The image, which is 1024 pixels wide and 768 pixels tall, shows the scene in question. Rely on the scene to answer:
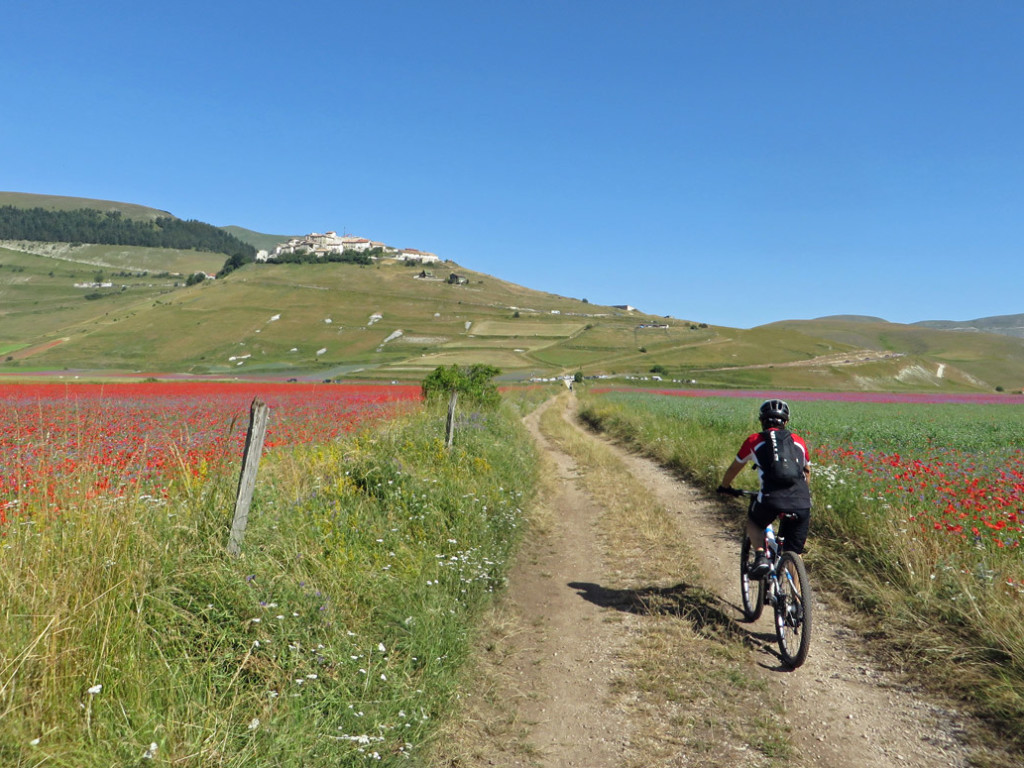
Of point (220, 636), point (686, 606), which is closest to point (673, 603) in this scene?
point (686, 606)

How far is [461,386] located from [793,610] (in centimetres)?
1841

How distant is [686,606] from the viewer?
6.71 metres

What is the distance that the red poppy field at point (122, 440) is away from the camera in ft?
14.5

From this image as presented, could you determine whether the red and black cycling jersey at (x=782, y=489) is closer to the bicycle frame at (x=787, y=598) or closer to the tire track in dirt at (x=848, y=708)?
the bicycle frame at (x=787, y=598)

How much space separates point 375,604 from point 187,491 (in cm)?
195

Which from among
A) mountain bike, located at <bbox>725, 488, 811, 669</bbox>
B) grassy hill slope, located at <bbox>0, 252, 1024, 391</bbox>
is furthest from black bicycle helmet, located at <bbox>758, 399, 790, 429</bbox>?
grassy hill slope, located at <bbox>0, 252, 1024, 391</bbox>

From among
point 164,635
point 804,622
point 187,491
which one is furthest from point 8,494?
→ point 804,622

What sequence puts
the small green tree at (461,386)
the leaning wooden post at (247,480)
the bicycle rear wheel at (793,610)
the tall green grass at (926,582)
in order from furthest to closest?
the small green tree at (461,386) < the bicycle rear wheel at (793,610) < the tall green grass at (926,582) < the leaning wooden post at (247,480)

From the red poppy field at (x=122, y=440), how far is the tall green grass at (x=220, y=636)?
17.0 inches

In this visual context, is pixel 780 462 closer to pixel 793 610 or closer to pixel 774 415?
pixel 774 415

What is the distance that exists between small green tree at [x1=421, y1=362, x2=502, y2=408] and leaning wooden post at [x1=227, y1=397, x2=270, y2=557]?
16461mm

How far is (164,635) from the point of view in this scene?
12.3ft

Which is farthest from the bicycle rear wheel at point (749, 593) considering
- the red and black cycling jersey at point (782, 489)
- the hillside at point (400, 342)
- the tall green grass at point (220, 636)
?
the hillside at point (400, 342)

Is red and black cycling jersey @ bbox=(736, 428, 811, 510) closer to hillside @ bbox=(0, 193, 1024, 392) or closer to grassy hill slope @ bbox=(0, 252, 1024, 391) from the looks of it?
grassy hill slope @ bbox=(0, 252, 1024, 391)
